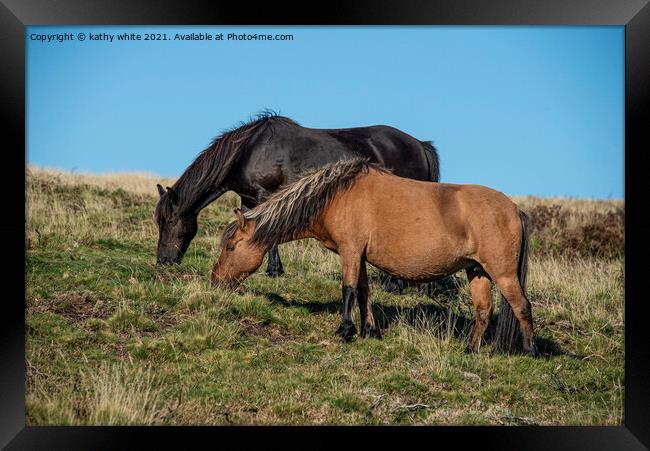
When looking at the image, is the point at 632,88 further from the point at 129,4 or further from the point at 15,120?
the point at 15,120

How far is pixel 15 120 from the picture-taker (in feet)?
23.0

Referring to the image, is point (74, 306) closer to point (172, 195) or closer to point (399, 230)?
point (172, 195)

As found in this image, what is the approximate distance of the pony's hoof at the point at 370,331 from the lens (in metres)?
8.98

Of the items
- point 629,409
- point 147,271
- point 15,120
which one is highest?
point 15,120

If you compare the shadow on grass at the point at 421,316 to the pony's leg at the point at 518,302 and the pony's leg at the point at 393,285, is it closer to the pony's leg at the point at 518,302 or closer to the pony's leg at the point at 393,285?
the pony's leg at the point at 518,302

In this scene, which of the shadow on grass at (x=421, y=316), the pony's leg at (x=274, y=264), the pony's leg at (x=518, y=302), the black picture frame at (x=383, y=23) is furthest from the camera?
the pony's leg at (x=274, y=264)

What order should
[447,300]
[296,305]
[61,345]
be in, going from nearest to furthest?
[61,345] → [296,305] → [447,300]

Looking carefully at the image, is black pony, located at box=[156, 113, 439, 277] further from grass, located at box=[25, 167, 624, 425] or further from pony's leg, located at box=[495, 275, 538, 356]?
pony's leg, located at box=[495, 275, 538, 356]

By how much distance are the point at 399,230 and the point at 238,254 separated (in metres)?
2.36

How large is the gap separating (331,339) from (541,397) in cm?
264

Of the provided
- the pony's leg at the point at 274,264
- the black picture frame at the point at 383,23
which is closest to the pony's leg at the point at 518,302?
the black picture frame at the point at 383,23

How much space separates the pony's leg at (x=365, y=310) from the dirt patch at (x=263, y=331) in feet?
3.04

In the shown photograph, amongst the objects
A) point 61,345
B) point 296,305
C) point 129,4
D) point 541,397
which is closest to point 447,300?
point 296,305

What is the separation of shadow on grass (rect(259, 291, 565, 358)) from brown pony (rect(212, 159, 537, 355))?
0.75 metres
